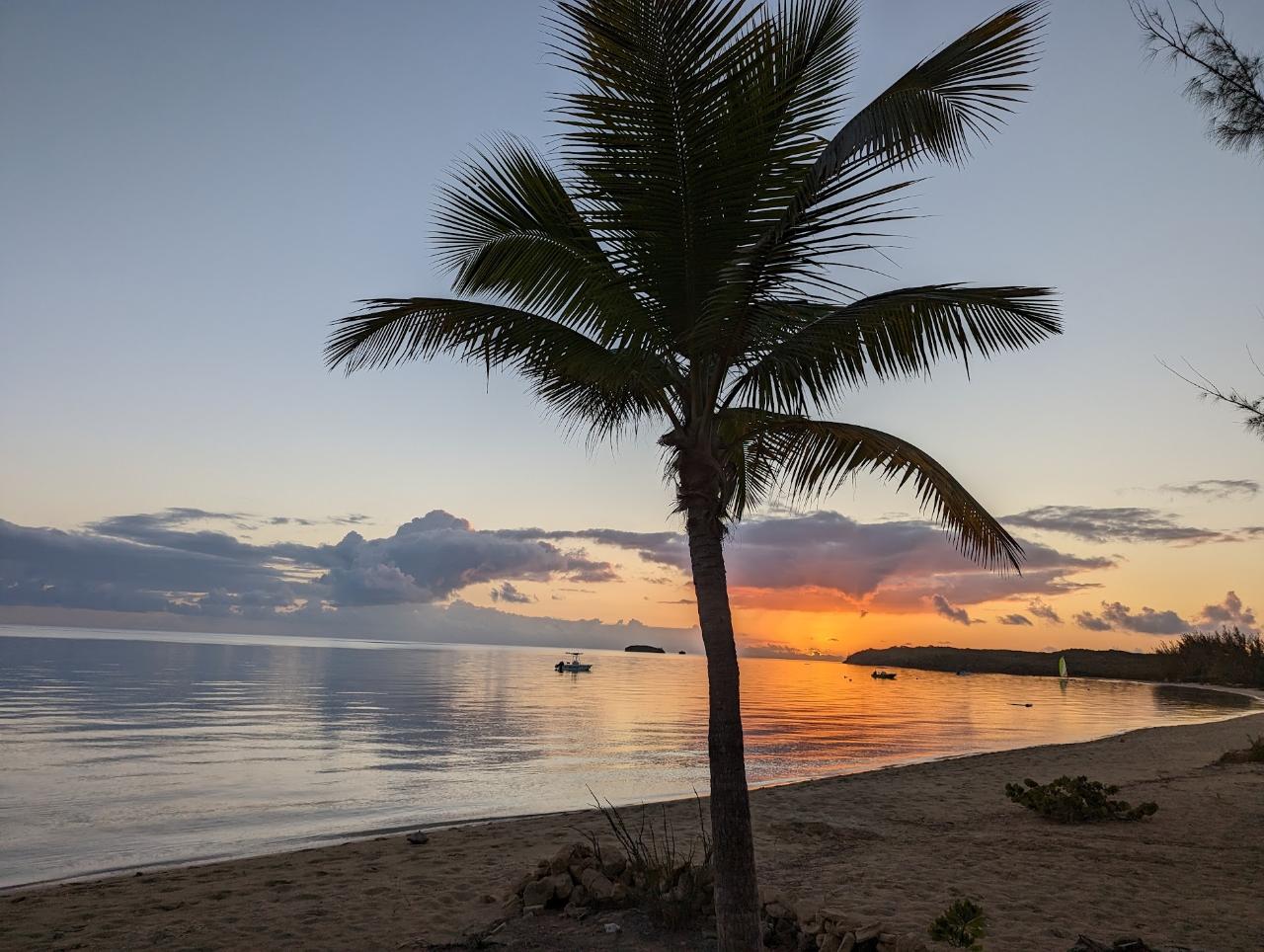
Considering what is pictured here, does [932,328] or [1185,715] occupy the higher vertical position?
[932,328]

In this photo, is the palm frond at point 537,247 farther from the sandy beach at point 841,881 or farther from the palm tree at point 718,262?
the sandy beach at point 841,881

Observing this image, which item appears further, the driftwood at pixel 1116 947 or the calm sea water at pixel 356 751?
the calm sea water at pixel 356 751

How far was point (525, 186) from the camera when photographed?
5699 millimetres

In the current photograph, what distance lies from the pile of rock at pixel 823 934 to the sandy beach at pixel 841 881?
113 centimetres

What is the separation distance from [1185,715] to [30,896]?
42.0 m

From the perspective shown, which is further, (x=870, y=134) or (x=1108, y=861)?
(x=1108, y=861)

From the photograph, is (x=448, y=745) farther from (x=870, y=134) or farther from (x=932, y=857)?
(x=870, y=134)

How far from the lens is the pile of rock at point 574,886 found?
6.53m

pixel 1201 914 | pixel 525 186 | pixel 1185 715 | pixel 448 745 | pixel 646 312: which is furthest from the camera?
pixel 1185 715

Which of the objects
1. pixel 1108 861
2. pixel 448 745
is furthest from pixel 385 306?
pixel 448 745

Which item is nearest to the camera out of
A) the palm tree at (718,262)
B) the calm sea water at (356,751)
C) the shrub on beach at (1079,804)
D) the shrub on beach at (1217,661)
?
the palm tree at (718,262)

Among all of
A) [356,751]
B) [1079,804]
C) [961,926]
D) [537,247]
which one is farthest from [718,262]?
[356,751]

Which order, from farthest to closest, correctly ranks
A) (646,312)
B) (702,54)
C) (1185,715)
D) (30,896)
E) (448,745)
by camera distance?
(1185,715) < (448,745) < (30,896) < (646,312) < (702,54)

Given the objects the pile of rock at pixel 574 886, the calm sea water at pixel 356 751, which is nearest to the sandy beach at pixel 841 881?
the pile of rock at pixel 574 886
